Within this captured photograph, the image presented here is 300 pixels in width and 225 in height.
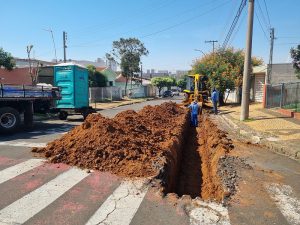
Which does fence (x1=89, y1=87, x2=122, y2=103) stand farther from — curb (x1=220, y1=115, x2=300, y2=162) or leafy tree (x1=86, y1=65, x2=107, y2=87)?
curb (x1=220, y1=115, x2=300, y2=162)

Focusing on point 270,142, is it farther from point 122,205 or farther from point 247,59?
point 122,205

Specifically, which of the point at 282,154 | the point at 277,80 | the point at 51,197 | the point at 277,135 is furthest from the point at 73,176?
Result: the point at 277,80

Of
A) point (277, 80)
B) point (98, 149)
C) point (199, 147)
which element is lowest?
point (199, 147)

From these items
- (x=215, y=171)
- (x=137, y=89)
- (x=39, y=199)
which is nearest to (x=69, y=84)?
(x=215, y=171)

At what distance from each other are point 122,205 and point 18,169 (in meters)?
3.21

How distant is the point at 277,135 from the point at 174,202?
861cm

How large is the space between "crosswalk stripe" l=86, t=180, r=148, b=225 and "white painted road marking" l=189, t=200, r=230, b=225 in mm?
953

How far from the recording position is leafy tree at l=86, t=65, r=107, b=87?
46.9 meters

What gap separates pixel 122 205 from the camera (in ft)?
19.1

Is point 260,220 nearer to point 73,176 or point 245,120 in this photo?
point 73,176

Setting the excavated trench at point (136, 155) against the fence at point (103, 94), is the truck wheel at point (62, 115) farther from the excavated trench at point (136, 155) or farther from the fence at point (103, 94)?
the fence at point (103, 94)

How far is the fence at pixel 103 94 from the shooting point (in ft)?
136

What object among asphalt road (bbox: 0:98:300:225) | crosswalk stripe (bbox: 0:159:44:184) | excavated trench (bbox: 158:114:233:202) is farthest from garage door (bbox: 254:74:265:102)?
crosswalk stripe (bbox: 0:159:44:184)

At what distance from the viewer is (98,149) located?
8.48 m
